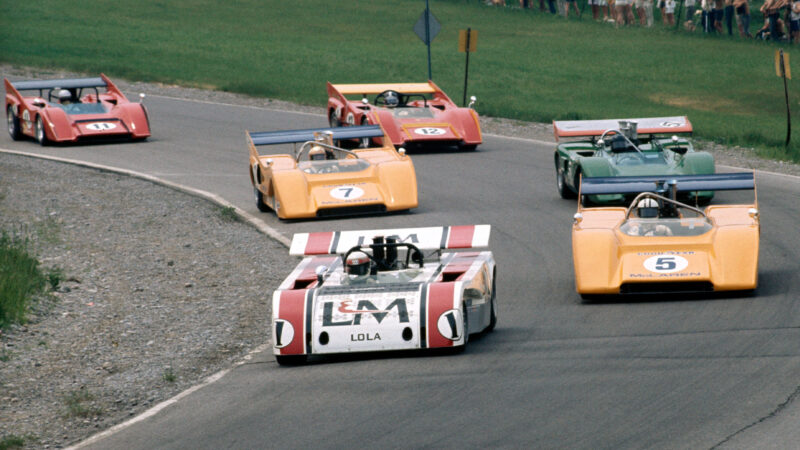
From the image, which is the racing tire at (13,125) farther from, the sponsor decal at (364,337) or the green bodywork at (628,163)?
the sponsor decal at (364,337)

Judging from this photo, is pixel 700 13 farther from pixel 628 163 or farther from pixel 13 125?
pixel 628 163

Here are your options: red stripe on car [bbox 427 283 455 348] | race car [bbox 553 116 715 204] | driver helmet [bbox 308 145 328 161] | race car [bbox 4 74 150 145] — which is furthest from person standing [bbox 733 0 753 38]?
red stripe on car [bbox 427 283 455 348]

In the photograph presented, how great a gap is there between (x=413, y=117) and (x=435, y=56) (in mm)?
21292

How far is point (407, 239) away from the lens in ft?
42.5

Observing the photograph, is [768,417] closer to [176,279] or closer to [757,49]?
[176,279]

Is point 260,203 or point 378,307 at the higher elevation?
point 378,307

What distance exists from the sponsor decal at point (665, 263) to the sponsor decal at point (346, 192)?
22.4 feet

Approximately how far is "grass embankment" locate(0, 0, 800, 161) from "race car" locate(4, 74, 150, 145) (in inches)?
332

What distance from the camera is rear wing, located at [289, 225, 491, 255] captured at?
12852 mm

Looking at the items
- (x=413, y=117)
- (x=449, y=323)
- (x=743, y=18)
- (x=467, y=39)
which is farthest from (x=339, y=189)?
(x=743, y=18)

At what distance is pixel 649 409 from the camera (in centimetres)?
905

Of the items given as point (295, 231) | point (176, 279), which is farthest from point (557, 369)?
point (295, 231)

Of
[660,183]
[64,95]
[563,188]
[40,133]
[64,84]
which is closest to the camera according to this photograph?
[660,183]

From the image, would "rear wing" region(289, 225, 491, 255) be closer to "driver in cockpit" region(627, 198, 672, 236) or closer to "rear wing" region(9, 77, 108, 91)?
"driver in cockpit" region(627, 198, 672, 236)
